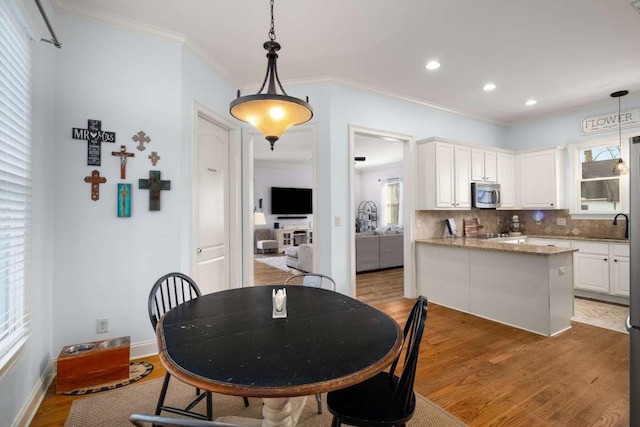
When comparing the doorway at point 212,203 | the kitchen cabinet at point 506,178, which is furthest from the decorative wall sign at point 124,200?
the kitchen cabinet at point 506,178

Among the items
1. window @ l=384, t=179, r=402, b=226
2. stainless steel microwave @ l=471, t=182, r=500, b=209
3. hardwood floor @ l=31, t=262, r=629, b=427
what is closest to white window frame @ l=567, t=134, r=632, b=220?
stainless steel microwave @ l=471, t=182, r=500, b=209

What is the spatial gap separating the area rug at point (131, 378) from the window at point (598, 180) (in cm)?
595

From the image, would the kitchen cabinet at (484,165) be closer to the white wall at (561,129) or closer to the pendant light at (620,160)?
the white wall at (561,129)

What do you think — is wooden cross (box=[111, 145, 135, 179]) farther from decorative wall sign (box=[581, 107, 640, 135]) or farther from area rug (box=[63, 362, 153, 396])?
decorative wall sign (box=[581, 107, 640, 135])

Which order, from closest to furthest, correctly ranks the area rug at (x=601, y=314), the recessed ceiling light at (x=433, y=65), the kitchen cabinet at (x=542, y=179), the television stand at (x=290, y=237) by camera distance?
the recessed ceiling light at (x=433, y=65) < the area rug at (x=601, y=314) < the kitchen cabinet at (x=542, y=179) < the television stand at (x=290, y=237)

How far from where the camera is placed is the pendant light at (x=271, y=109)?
5.60 ft

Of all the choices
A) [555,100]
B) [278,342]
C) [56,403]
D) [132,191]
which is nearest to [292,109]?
[278,342]

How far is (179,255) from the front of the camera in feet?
8.97

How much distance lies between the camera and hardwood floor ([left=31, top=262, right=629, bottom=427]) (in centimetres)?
194

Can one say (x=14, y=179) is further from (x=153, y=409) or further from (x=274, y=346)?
(x=274, y=346)

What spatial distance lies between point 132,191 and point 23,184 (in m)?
0.69

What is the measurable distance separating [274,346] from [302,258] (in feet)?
16.8

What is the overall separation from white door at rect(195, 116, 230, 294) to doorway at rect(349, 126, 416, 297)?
4.93ft

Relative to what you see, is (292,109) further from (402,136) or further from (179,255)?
(402,136)
